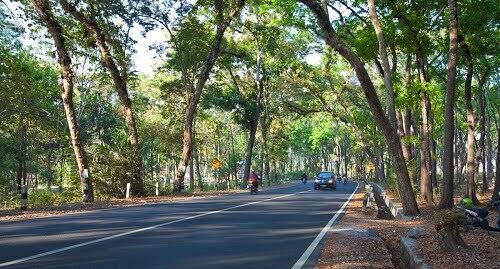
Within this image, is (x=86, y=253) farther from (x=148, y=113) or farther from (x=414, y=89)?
(x=148, y=113)

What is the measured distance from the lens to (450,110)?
1522 centimetres

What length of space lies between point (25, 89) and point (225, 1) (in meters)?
12.8

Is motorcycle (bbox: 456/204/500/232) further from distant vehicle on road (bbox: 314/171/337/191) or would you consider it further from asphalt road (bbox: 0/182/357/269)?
distant vehicle on road (bbox: 314/171/337/191)

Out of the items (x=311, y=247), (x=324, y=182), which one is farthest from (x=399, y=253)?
(x=324, y=182)

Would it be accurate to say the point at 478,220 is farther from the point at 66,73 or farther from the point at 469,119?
the point at 66,73

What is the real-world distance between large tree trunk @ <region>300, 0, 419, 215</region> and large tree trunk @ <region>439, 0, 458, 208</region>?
1.09m

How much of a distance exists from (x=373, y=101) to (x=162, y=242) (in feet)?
27.4

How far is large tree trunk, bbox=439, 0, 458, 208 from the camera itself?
48.3 ft

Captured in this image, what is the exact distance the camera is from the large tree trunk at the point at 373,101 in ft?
49.4

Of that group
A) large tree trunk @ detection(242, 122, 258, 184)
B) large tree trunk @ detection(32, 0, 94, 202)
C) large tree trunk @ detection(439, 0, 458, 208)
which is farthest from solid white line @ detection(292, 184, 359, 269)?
large tree trunk @ detection(242, 122, 258, 184)

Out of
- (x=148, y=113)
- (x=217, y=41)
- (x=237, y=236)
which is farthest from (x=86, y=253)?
(x=148, y=113)

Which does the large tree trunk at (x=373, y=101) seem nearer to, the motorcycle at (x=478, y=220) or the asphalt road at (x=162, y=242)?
the asphalt road at (x=162, y=242)

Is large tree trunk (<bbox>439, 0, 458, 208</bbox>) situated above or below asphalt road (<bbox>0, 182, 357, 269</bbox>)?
above

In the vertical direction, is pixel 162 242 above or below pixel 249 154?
below
